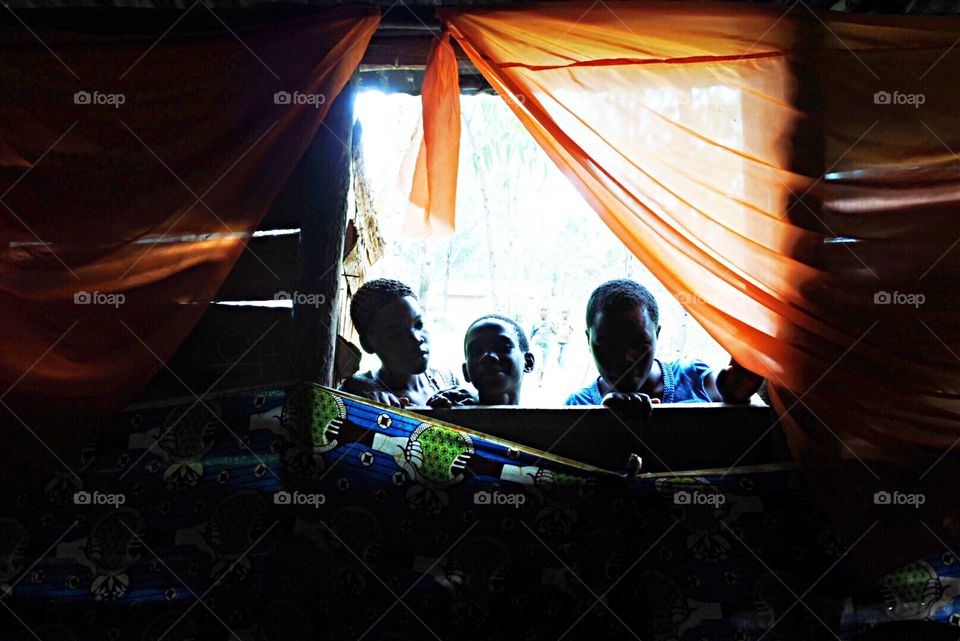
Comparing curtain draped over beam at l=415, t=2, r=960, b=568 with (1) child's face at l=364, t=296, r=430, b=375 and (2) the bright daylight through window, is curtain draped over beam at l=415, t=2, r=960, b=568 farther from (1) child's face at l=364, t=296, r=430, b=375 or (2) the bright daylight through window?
(2) the bright daylight through window

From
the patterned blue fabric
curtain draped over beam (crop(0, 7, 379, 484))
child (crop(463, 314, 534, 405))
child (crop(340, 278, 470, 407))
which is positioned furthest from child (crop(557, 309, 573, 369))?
curtain draped over beam (crop(0, 7, 379, 484))

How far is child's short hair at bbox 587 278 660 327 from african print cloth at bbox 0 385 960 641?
74 centimetres

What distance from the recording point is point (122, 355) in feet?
9.65

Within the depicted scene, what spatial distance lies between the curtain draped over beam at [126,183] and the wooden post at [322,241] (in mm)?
218

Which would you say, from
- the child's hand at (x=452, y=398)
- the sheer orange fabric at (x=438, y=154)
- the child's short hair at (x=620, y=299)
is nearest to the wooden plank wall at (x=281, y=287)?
the sheer orange fabric at (x=438, y=154)

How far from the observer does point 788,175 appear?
2975 millimetres

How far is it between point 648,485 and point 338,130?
1972 mm

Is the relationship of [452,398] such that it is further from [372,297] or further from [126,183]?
[126,183]

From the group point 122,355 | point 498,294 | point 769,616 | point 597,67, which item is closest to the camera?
point 769,616

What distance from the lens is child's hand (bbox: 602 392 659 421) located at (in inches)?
118

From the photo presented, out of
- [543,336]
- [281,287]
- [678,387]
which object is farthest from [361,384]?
[543,336]

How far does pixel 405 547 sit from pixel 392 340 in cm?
96

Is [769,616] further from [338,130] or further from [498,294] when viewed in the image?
[498,294]

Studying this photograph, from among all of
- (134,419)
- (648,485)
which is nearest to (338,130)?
(134,419)
